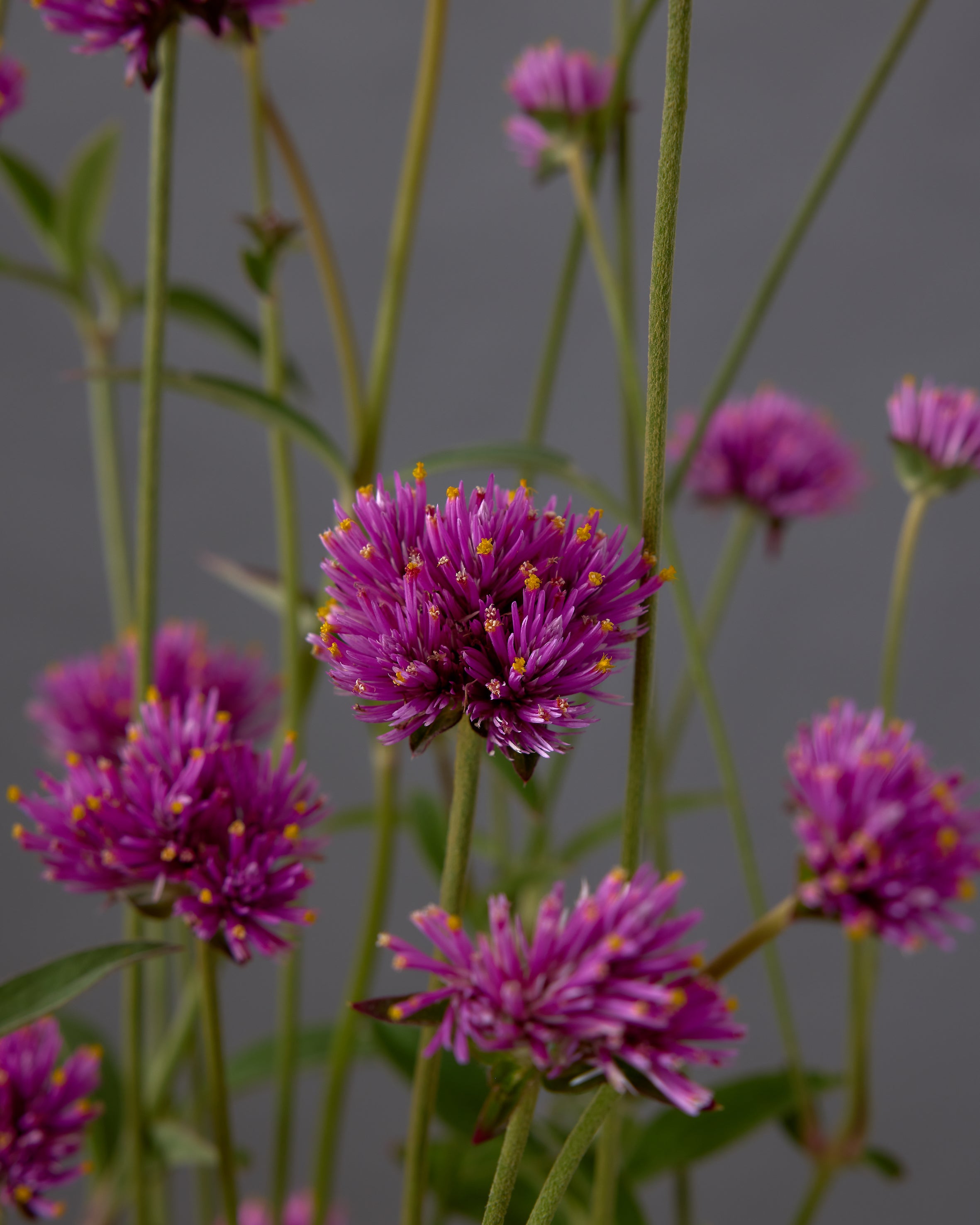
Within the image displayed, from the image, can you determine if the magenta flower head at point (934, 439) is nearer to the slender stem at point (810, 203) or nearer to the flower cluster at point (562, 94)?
the slender stem at point (810, 203)

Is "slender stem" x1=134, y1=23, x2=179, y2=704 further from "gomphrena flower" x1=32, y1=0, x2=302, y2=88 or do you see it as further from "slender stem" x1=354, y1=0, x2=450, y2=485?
"slender stem" x1=354, y1=0, x2=450, y2=485

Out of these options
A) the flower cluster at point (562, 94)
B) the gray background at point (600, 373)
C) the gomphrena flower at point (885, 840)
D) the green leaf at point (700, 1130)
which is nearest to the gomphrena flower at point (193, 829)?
the gomphrena flower at point (885, 840)

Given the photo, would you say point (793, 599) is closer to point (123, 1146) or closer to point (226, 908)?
point (123, 1146)

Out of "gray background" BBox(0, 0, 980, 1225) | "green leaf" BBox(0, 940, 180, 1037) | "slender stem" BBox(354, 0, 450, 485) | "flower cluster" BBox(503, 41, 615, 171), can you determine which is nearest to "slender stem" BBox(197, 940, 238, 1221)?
"green leaf" BBox(0, 940, 180, 1037)

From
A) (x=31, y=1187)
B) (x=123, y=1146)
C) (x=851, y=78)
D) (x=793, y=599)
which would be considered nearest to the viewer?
(x=31, y=1187)

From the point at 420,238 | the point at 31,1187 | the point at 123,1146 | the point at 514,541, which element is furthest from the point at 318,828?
the point at 420,238

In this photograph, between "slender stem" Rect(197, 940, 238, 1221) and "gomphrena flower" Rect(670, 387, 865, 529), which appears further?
"gomphrena flower" Rect(670, 387, 865, 529)
